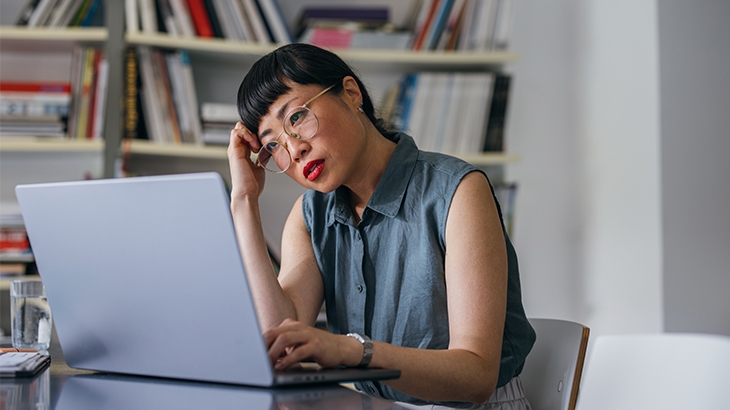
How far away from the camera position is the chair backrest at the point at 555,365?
1.03 metres

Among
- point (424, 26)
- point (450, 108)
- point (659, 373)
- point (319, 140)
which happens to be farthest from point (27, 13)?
point (659, 373)

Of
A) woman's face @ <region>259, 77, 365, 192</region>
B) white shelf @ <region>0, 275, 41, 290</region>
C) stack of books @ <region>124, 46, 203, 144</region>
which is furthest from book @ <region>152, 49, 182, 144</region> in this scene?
woman's face @ <region>259, 77, 365, 192</region>

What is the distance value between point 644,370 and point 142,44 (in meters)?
1.82

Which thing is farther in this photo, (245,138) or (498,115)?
(498,115)

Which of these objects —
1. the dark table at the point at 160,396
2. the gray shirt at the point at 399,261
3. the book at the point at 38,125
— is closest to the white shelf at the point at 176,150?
the book at the point at 38,125

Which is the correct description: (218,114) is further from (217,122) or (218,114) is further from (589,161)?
(589,161)

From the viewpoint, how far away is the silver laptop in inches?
26.5

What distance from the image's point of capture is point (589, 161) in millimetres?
2223

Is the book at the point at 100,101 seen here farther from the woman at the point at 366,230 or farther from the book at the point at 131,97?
the woman at the point at 366,230

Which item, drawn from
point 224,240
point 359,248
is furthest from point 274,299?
point 224,240

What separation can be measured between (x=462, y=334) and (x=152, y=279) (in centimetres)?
42

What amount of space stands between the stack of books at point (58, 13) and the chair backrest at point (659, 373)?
1873 mm

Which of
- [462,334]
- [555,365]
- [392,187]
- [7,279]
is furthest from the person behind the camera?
[7,279]

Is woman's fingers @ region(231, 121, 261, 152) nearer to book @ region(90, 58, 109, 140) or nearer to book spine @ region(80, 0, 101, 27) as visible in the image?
book @ region(90, 58, 109, 140)
